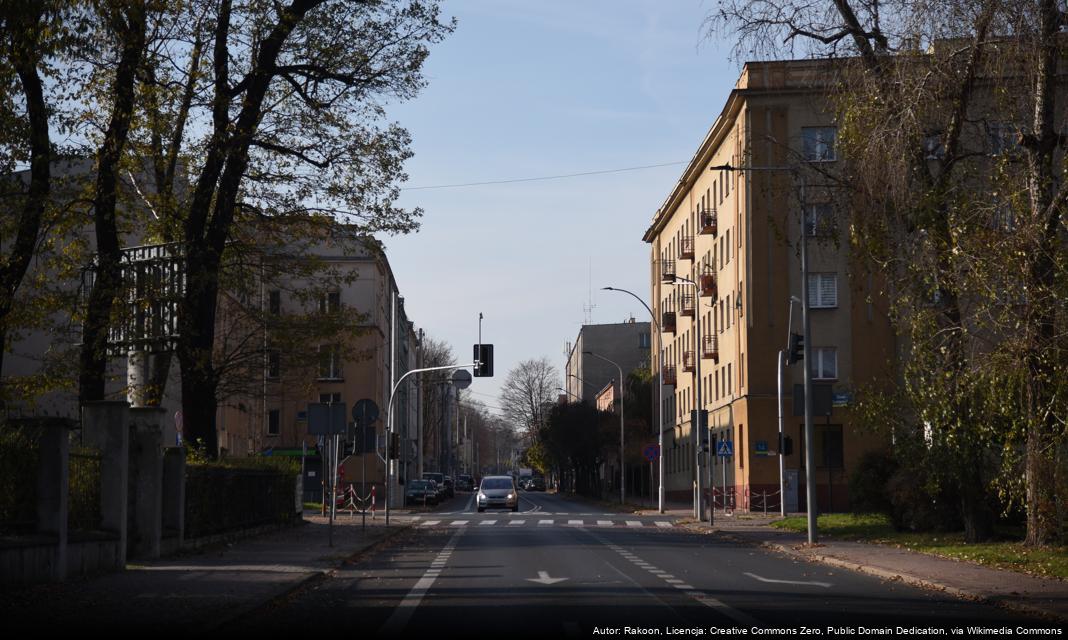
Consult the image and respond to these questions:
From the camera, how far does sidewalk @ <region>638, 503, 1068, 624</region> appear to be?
46.4 feet

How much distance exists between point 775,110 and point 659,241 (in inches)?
1224

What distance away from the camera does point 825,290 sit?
56.9 m

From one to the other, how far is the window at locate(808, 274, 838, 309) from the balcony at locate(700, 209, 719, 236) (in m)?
8.25

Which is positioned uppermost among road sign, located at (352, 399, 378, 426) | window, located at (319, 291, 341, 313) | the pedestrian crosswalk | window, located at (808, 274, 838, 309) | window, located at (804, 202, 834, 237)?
window, located at (808, 274, 838, 309)

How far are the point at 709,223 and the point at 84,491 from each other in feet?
160

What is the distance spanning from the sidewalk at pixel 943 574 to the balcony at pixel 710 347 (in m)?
35.2

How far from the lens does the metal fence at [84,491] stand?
17.5 m

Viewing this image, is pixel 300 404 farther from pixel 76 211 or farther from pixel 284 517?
pixel 76 211

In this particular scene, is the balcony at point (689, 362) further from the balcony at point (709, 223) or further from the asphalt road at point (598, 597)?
the asphalt road at point (598, 597)

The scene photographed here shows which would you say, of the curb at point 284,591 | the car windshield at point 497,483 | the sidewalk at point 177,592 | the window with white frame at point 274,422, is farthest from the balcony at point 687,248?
the sidewalk at point 177,592

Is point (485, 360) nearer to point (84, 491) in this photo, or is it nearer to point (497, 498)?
point (497, 498)

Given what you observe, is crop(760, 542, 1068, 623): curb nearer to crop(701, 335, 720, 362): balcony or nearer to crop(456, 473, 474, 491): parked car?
crop(701, 335, 720, 362): balcony

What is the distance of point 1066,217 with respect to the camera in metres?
17.1

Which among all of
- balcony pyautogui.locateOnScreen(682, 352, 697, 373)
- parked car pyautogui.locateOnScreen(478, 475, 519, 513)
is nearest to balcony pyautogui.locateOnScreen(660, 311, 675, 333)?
balcony pyautogui.locateOnScreen(682, 352, 697, 373)
